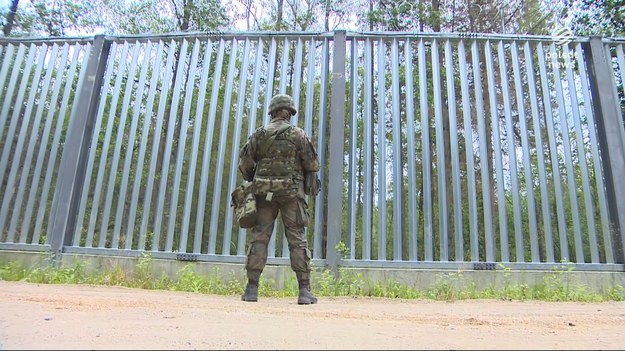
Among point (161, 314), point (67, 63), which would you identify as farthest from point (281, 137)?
point (67, 63)

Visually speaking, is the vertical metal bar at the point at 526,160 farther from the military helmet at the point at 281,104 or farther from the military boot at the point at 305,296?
the military helmet at the point at 281,104

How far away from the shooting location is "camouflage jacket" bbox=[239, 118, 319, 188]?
440 centimetres

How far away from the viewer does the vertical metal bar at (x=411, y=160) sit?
18.4ft

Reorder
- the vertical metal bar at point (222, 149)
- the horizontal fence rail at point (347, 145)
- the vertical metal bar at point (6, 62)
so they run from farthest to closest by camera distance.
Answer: the vertical metal bar at point (6, 62) < the vertical metal bar at point (222, 149) < the horizontal fence rail at point (347, 145)

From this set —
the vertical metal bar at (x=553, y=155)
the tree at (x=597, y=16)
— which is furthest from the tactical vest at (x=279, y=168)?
the tree at (x=597, y=16)

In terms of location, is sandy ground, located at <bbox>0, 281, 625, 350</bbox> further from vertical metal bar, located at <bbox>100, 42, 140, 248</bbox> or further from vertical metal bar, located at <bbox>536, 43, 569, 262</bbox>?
vertical metal bar, located at <bbox>100, 42, 140, 248</bbox>

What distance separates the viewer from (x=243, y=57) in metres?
6.52

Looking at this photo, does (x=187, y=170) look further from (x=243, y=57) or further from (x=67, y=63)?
(x=67, y=63)

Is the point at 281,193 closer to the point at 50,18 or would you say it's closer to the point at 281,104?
the point at 281,104

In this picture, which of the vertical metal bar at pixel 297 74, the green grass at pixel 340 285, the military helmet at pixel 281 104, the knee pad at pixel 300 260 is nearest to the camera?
the knee pad at pixel 300 260

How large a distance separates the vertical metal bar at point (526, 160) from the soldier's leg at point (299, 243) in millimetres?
3042

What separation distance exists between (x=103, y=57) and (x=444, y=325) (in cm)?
634

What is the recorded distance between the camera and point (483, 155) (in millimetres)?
5898

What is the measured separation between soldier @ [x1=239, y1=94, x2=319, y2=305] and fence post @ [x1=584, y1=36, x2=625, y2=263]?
Answer: 4.21 meters
